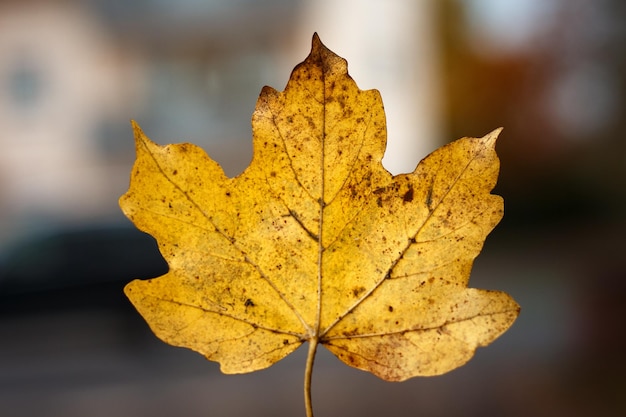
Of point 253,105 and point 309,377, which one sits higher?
point 253,105

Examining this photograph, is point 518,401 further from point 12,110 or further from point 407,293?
point 12,110

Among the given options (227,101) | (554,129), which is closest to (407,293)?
(227,101)

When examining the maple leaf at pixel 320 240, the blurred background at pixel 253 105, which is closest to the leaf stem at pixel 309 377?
the maple leaf at pixel 320 240

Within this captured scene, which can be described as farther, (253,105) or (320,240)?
(253,105)

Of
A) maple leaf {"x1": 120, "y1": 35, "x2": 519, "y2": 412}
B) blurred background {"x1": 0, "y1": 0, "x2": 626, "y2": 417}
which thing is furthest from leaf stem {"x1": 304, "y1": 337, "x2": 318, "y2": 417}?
blurred background {"x1": 0, "y1": 0, "x2": 626, "y2": 417}

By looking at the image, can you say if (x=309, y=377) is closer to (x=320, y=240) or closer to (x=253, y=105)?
(x=320, y=240)

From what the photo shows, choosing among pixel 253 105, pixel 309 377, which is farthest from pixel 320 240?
pixel 253 105
